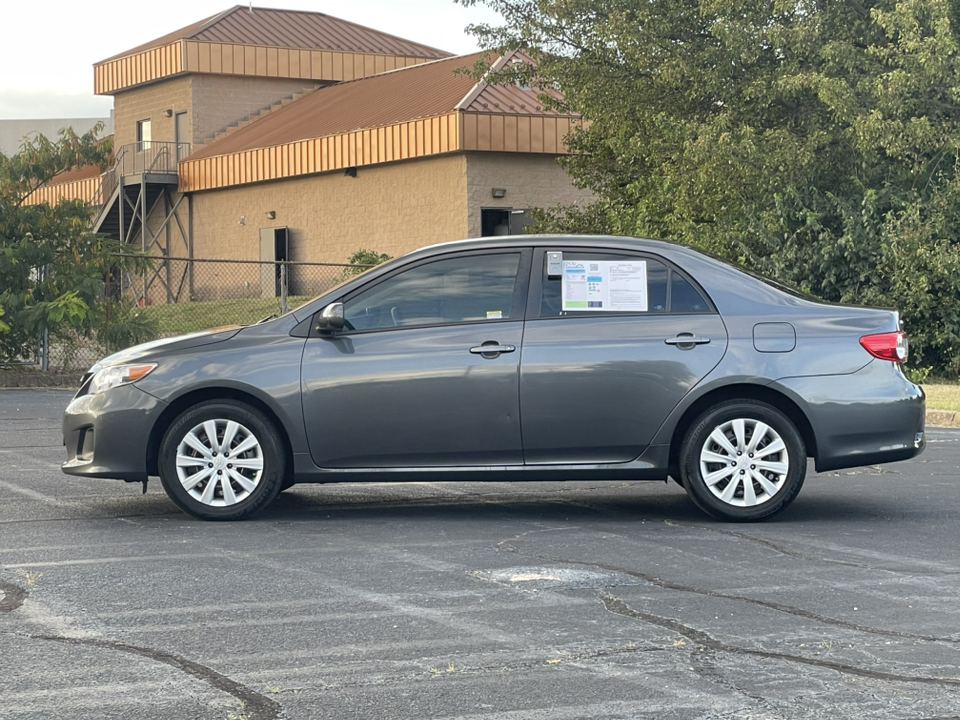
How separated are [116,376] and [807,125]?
15.0 m

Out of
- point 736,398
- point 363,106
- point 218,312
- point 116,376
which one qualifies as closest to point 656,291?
point 736,398

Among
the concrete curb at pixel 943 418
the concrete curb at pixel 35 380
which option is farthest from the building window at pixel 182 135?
the concrete curb at pixel 943 418

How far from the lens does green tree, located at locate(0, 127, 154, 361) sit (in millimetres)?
19297

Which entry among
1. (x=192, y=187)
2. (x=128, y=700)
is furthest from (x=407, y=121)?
(x=128, y=700)

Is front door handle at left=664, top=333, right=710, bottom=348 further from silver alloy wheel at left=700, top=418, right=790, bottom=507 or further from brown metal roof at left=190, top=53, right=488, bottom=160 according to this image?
brown metal roof at left=190, top=53, right=488, bottom=160

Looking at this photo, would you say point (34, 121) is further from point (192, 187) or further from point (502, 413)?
point (502, 413)

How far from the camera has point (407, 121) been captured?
3284 cm

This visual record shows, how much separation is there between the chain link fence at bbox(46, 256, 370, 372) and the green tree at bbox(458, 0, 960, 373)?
19.1 ft

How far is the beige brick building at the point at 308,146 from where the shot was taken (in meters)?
32.5

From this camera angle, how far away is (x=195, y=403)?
28.2 feet

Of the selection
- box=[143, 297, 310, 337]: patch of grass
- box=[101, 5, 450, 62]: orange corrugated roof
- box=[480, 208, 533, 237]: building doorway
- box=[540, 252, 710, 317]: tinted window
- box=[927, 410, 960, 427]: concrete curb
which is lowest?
box=[927, 410, 960, 427]: concrete curb

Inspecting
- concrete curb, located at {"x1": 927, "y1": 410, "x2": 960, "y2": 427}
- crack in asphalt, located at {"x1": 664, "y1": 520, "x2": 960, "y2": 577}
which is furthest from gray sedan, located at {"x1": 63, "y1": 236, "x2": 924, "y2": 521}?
concrete curb, located at {"x1": 927, "y1": 410, "x2": 960, "y2": 427}

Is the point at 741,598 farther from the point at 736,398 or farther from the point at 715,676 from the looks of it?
the point at 736,398

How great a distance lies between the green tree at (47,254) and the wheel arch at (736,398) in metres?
12.3
